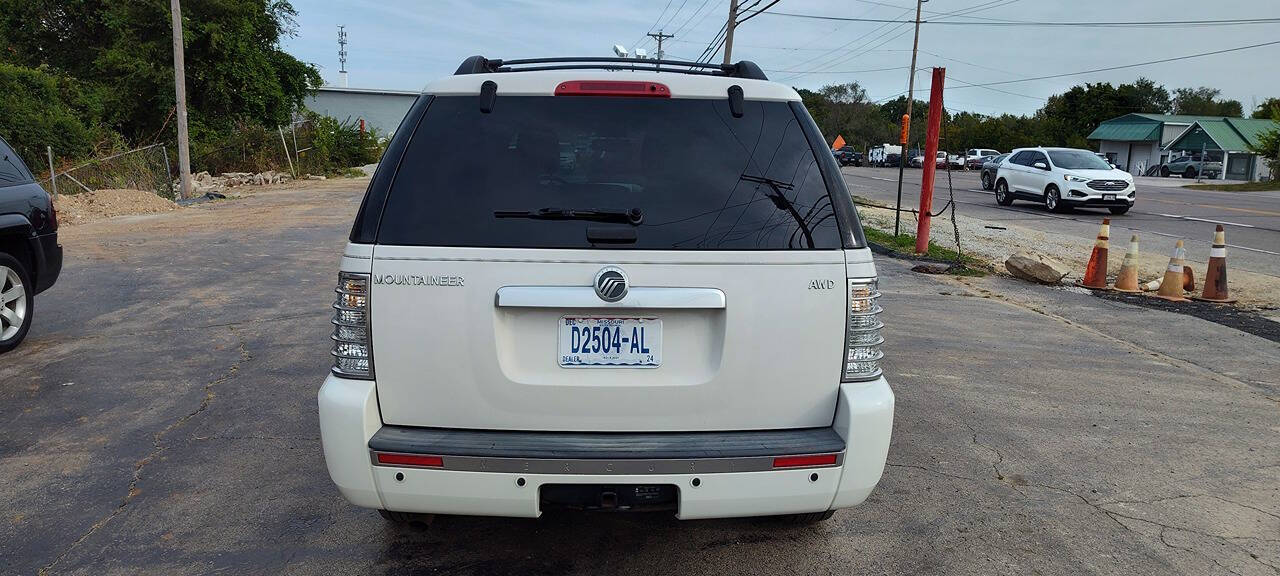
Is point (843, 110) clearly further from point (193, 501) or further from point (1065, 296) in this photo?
point (193, 501)

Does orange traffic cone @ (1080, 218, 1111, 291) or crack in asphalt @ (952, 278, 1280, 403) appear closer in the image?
crack in asphalt @ (952, 278, 1280, 403)

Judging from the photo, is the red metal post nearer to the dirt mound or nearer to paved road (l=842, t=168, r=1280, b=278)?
paved road (l=842, t=168, r=1280, b=278)

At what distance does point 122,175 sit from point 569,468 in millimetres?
23969

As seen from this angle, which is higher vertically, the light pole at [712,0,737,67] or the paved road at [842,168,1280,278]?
the light pole at [712,0,737,67]

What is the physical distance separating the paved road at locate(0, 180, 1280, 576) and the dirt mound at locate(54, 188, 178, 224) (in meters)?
11.1

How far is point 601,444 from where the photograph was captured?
3.10 metres

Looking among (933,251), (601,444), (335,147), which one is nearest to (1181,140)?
(335,147)

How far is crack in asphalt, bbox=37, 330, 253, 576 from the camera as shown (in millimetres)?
3773

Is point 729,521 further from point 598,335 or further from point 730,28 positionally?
point 730,28

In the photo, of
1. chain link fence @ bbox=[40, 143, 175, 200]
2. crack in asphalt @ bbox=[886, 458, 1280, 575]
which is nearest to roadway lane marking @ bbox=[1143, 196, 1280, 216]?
crack in asphalt @ bbox=[886, 458, 1280, 575]

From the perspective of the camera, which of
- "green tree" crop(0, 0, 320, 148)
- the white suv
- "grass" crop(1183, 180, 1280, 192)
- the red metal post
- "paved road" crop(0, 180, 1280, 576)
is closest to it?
"paved road" crop(0, 180, 1280, 576)

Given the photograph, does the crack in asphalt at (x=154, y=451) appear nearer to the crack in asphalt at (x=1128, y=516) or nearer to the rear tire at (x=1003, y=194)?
the crack in asphalt at (x=1128, y=516)

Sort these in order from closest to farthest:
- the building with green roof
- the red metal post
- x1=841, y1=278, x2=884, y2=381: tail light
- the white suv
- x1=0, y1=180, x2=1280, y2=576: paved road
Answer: x1=841, y1=278, x2=884, y2=381: tail light < x1=0, y1=180, x2=1280, y2=576: paved road < the red metal post < the white suv < the building with green roof

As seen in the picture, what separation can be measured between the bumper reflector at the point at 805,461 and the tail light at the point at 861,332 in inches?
11.4
